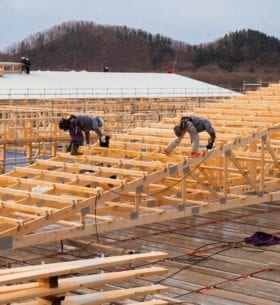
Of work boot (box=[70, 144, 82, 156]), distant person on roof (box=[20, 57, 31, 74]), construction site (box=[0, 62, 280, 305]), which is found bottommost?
construction site (box=[0, 62, 280, 305])

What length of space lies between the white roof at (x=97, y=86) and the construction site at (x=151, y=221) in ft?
69.7

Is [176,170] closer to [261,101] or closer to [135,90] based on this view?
[261,101]

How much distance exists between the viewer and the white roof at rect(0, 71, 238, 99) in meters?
40.7

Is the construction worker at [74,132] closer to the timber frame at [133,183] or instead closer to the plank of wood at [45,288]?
the timber frame at [133,183]

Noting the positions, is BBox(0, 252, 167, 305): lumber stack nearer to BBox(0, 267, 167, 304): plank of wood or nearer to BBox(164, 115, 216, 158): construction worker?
BBox(0, 267, 167, 304): plank of wood

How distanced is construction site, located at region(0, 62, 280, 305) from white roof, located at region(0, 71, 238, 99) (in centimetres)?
2123

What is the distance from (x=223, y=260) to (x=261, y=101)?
763 centimetres

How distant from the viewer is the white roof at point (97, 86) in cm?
4072

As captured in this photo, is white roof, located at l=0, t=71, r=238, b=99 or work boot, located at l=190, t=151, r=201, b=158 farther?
white roof, located at l=0, t=71, r=238, b=99

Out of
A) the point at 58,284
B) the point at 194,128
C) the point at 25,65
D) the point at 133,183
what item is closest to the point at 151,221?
the point at 133,183

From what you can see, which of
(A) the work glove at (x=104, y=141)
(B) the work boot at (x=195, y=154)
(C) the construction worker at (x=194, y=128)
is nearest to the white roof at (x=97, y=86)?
(A) the work glove at (x=104, y=141)

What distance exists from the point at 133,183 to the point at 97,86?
106ft

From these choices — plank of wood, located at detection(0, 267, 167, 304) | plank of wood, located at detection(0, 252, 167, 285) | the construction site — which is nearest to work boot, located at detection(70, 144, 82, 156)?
the construction site

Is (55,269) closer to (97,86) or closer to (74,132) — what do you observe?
(74,132)
